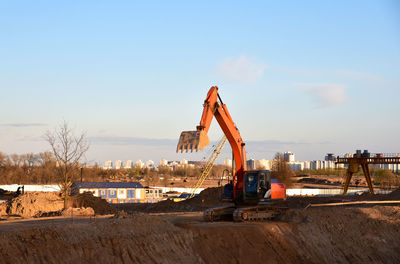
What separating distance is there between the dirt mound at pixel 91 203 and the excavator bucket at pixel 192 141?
15.2 metres

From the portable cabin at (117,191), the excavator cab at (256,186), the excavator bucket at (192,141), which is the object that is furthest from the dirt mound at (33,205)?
the portable cabin at (117,191)

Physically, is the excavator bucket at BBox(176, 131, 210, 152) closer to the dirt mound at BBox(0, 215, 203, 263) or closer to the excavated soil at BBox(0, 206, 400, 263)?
the excavated soil at BBox(0, 206, 400, 263)

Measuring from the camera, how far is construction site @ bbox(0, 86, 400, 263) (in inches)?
730

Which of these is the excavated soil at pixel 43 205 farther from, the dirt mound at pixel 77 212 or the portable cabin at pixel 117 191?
the portable cabin at pixel 117 191

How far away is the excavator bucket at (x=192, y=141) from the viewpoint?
919 inches

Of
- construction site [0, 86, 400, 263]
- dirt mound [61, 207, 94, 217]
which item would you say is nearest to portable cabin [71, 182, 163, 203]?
construction site [0, 86, 400, 263]

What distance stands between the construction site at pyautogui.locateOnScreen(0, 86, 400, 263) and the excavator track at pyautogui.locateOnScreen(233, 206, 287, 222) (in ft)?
0.17

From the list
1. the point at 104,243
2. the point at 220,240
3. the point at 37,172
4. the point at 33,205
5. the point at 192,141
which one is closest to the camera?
the point at 104,243

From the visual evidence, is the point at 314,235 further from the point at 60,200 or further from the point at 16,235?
the point at 60,200

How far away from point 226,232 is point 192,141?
4.67m

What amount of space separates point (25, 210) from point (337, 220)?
21044 millimetres

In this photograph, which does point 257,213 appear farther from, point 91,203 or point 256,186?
point 91,203

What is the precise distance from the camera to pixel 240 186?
2648 cm

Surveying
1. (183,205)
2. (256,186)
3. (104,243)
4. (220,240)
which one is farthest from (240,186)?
(183,205)
